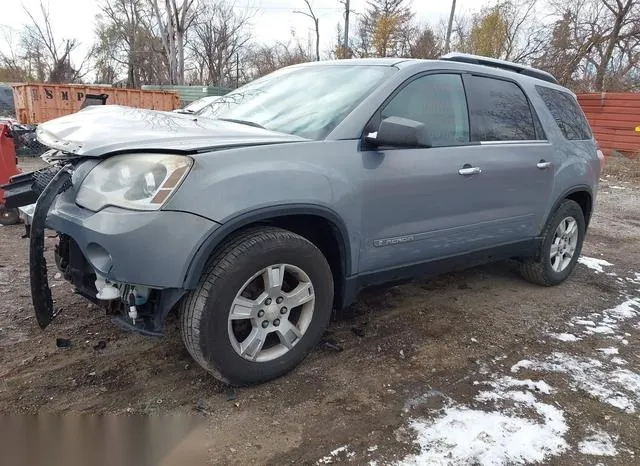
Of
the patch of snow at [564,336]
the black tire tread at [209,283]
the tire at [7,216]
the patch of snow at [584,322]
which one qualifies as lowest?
the patch of snow at [584,322]

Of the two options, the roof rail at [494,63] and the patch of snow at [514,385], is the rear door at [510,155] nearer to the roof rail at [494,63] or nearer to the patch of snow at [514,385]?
the roof rail at [494,63]

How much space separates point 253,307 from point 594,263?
451cm

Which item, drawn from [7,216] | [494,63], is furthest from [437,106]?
[7,216]

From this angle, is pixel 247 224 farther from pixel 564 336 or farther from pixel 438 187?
pixel 564 336

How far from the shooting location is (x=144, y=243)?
2258 millimetres

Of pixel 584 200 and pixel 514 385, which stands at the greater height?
pixel 584 200

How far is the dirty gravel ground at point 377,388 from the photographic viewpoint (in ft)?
7.79

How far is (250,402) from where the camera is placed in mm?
2672

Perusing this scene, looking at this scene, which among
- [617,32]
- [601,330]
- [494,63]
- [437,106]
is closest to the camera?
[437,106]

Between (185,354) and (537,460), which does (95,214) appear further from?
(537,460)

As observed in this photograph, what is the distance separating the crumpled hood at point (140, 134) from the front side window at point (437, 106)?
0.84m

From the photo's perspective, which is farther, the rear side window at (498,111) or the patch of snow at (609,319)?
the patch of snow at (609,319)

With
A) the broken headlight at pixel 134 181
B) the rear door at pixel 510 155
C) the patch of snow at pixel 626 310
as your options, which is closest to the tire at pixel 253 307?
the broken headlight at pixel 134 181

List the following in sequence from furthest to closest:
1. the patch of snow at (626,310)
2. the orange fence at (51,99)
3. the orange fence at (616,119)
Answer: the orange fence at (51,99), the orange fence at (616,119), the patch of snow at (626,310)
